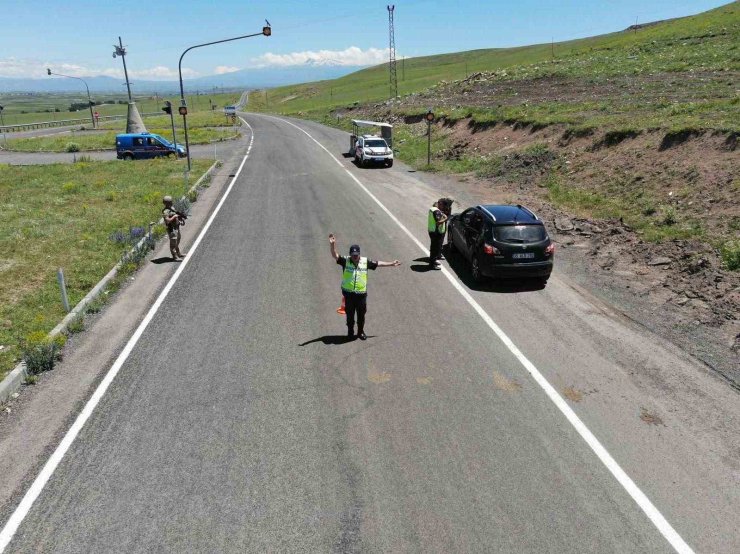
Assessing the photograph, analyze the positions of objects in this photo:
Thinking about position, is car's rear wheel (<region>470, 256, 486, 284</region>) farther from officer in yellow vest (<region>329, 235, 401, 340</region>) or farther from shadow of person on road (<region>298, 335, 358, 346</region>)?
shadow of person on road (<region>298, 335, 358, 346</region>)

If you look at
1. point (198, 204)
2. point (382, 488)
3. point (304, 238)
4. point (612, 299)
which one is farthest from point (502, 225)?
point (198, 204)

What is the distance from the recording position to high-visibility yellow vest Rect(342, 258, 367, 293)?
8883mm

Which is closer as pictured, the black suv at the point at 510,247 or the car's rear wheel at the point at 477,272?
the black suv at the point at 510,247

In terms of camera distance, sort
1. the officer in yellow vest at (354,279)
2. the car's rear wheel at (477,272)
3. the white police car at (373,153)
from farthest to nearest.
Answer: the white police car at (373,153) < the car's rear wheel at (477,272) < the officer in yellow vest at (354,279)

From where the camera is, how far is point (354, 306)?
29.9ft

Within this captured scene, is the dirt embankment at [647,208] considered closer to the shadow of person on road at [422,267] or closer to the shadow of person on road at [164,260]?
the shadow of person on road at [422,267]

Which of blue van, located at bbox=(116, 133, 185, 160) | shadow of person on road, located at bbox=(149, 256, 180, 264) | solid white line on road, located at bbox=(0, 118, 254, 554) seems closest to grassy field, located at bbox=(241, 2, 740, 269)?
solid white line on road, located at bbox=(0, 118, 254, 554)

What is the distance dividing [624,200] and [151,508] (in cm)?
1709

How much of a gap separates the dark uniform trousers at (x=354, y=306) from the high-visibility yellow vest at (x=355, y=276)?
11 centimetres

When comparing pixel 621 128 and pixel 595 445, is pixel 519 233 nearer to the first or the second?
pixel 595 445

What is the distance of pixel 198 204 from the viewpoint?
21312 millimetres

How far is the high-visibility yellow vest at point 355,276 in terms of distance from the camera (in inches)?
350

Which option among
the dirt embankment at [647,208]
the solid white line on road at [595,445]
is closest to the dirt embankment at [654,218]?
the dirt embankment at [647,208]

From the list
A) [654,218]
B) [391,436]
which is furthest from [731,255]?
[391,436]
